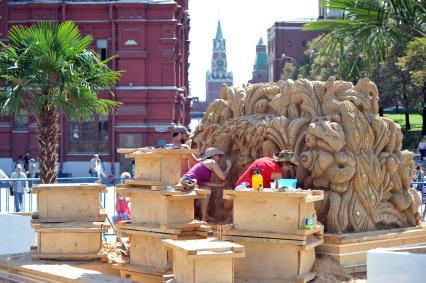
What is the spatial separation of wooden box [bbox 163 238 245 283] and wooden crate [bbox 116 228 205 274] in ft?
4.50

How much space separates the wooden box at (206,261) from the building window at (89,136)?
3191 cm

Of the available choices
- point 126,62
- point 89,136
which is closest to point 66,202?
point 126,62

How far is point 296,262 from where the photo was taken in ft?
30.1

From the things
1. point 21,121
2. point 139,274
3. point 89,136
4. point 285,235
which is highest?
point 21,121

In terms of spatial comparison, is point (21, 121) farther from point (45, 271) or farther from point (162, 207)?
point (162, 207)

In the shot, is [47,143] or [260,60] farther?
[260,60]

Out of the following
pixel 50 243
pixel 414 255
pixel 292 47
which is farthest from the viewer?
pixel 292 47

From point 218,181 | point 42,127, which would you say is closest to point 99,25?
point 42,127

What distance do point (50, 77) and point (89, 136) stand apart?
22.6 meters

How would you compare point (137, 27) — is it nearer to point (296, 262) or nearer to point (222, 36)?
point (296, 262)

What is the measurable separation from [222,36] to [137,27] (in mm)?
160275

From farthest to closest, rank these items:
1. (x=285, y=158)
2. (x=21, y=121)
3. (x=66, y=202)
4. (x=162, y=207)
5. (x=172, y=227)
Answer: (x=21, y=121), (x=66, y=202), (x=285, y=158), (x=162, y=207), (x=172, y=227)

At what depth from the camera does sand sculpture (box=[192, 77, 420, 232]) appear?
10547mm

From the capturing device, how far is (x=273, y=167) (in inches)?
405
